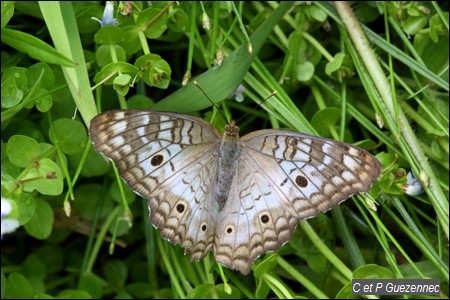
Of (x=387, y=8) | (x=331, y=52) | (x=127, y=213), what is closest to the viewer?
(x=127, y=213)

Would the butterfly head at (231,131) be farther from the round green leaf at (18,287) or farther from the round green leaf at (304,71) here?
the round green leaf at (18,287)

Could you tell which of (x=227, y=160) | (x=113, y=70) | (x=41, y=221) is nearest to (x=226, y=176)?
(x=227, y=160)

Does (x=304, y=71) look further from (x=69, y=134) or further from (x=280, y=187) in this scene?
(x=69, y=134)

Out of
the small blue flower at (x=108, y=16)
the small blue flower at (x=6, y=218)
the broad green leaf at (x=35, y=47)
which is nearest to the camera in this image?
the small blue flower at (x=6, y=218)

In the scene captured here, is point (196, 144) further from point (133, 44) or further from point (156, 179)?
point (133, 44)

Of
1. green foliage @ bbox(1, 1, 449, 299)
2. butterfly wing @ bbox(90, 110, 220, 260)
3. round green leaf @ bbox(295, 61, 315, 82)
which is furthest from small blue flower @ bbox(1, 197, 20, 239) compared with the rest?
round green leaf @ bbox(295, 61, 315, 82)

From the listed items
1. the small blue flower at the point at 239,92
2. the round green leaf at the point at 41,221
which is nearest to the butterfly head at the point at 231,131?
the small blue flower at the point at 239,92

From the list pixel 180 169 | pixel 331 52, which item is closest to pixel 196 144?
pixel 180 169
